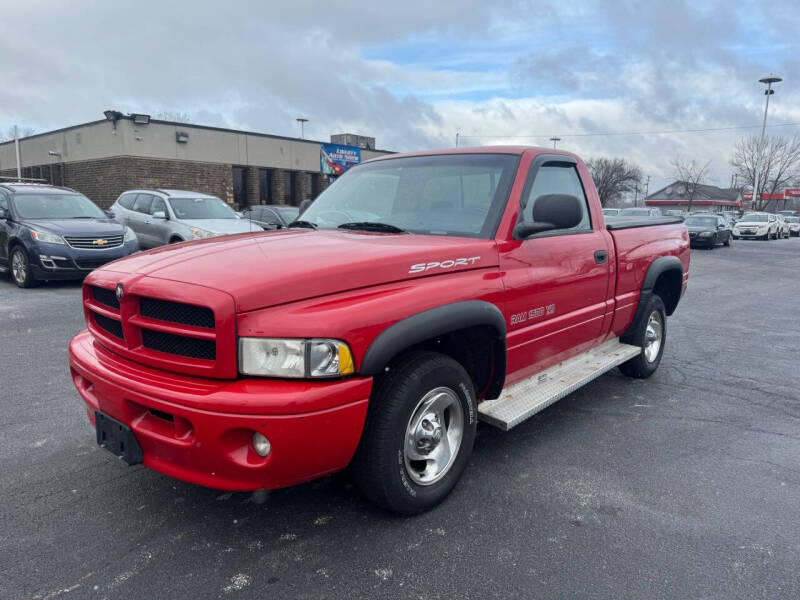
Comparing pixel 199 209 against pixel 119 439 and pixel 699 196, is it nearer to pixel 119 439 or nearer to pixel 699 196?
pixel 119 439

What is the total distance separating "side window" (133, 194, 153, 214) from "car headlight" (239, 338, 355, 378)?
11.5m

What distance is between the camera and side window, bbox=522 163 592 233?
348cm

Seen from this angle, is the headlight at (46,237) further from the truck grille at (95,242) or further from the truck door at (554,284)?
the truck door at (554,284)

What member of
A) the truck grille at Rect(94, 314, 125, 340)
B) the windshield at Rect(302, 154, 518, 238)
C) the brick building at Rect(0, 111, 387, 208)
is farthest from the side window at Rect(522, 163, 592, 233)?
the brick building at Rect(0, 111, 387, 208)

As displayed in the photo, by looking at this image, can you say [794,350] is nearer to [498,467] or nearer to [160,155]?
[498,467]

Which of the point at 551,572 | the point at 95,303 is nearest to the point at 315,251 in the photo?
the point at 95,303

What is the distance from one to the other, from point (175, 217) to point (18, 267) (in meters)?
3.13

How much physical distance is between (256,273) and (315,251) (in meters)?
0.40

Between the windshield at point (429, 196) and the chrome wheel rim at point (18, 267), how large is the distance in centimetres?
758

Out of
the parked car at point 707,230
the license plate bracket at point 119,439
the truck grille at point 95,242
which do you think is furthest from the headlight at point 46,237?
the parked car at point 707,230

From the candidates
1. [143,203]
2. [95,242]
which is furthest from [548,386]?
[143,203]

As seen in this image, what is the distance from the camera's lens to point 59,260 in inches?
360

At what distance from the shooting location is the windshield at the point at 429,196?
335 centimetres

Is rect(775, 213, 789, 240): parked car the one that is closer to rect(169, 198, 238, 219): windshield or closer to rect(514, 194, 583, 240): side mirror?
Result: rect(169, 198, 238, 219): windshield
